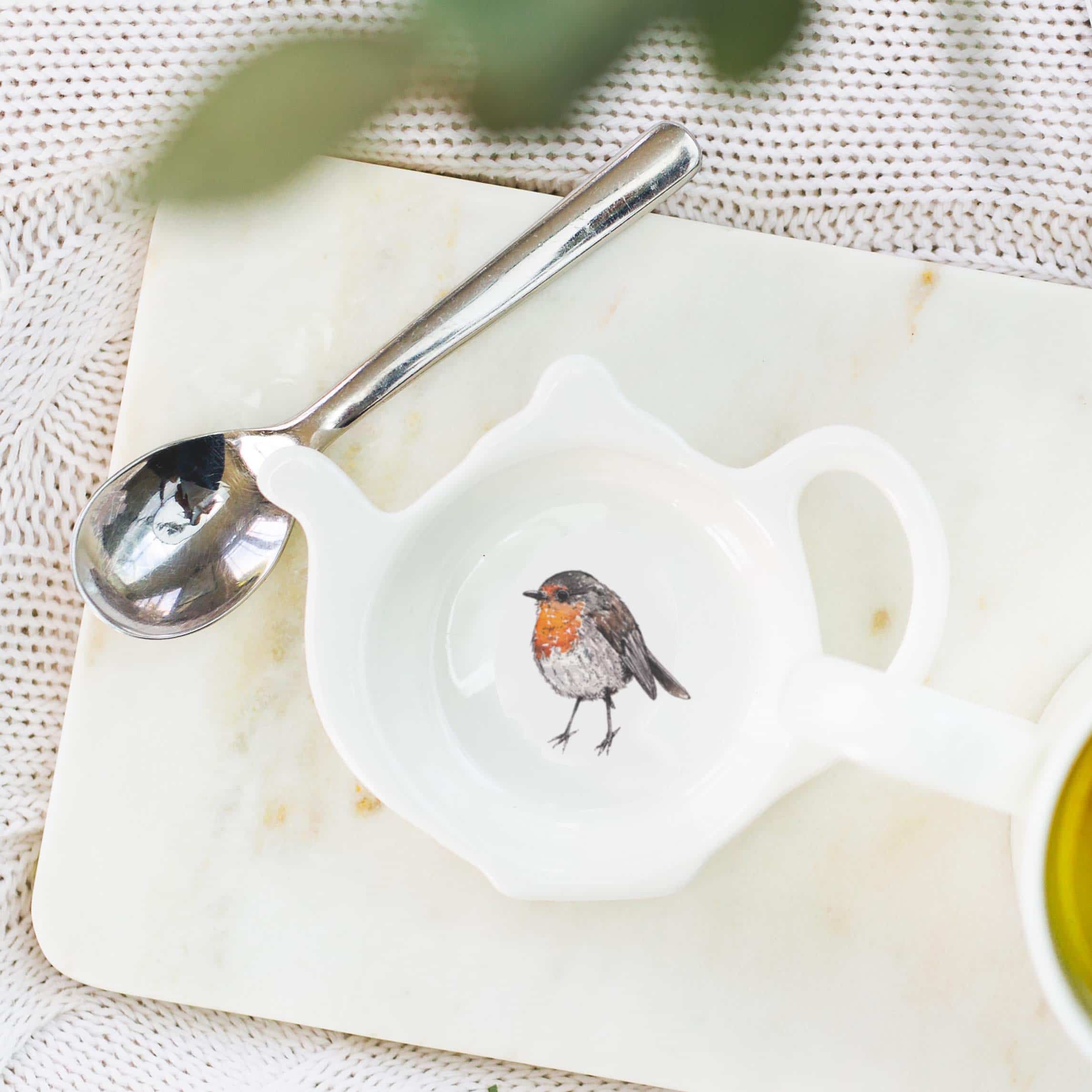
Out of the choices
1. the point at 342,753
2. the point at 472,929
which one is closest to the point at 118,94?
the point at 342,753

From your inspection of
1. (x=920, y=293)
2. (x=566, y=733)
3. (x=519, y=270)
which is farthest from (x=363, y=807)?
(x=920, y=293)

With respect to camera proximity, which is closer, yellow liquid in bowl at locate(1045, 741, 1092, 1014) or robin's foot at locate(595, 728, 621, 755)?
yellow liquid in bowl at locate(1045, 741, 1092, 1014)

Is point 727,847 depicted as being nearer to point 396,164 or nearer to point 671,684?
point 671,684

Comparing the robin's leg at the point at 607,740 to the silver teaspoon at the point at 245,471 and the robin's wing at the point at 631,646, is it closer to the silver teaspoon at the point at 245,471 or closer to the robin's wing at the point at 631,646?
the robin's wing at the point at 631,646

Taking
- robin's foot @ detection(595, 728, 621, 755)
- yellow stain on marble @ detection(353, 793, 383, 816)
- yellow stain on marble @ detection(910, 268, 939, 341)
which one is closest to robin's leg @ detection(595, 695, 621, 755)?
robin's foot @ detection(595, 728, 621, 755)

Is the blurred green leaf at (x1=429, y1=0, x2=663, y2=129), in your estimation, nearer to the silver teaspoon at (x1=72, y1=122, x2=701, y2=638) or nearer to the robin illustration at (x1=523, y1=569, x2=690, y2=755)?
the silver teaspoon at (x1=72, y1=122, x2=701, y2=638)


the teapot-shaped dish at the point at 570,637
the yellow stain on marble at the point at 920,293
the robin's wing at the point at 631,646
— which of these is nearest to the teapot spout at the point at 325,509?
the teapot-shaped dish at the point at 570,637
